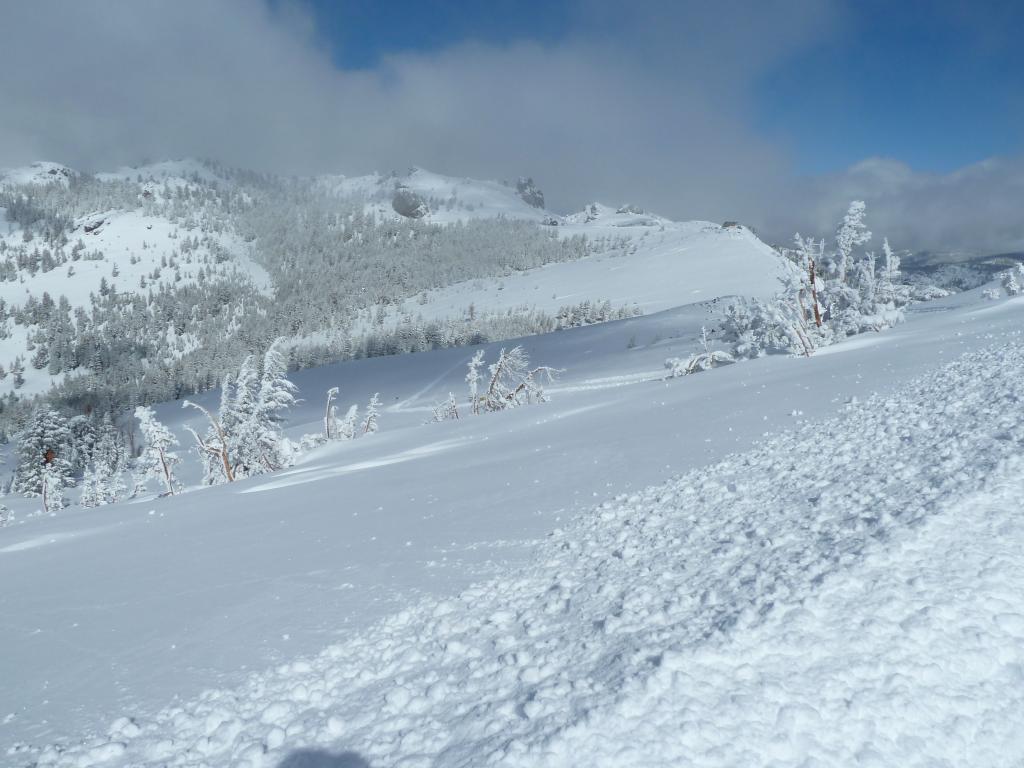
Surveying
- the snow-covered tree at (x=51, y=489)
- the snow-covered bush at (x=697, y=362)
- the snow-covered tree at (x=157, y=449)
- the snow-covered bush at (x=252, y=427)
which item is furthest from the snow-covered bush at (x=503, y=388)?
the snow-covered tree at (x=51, y=489)

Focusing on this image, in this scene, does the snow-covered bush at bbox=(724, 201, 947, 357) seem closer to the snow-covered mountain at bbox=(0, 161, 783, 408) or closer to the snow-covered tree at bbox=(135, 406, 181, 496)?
the snow-covered tree at bbox=(135, 406, 181, 496)

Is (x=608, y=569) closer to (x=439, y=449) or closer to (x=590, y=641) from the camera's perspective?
(x=590, y=641)

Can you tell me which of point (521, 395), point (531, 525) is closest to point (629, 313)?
point (521, 395)

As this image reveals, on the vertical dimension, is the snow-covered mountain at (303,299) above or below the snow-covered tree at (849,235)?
above

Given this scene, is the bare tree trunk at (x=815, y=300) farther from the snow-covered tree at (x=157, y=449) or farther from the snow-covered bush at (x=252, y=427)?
the snow-covered tree at (x=157, y=449)

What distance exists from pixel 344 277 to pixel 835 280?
185065 millimetres

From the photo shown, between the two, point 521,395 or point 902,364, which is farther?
point 521,395

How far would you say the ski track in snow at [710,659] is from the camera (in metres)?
2.83

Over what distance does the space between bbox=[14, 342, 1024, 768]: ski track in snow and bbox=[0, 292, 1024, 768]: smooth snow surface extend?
0.6 inches

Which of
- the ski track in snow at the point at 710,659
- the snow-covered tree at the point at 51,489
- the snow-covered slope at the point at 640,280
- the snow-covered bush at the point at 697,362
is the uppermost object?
the snow-covered slope at the point at 640,280

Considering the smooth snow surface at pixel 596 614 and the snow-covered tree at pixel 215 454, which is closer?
the smooth snow surface at pixel 596 614

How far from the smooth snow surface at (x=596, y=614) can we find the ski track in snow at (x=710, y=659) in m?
0.02

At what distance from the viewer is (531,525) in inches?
253

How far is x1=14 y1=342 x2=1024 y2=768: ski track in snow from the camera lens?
2.83m
